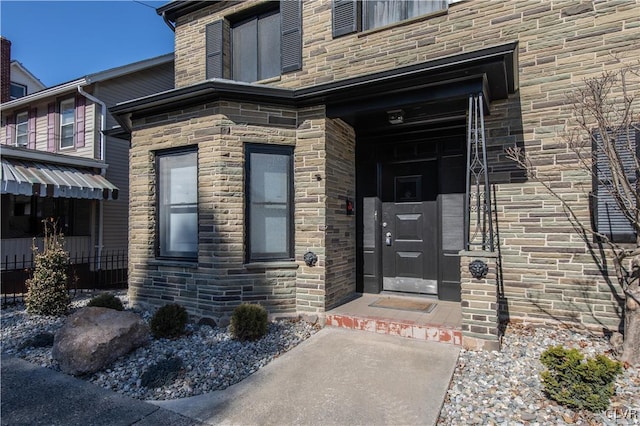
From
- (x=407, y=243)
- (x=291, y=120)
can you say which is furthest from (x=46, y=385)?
(x=407, y=243)

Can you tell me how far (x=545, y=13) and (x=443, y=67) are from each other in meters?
1.76

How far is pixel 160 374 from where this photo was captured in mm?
3375

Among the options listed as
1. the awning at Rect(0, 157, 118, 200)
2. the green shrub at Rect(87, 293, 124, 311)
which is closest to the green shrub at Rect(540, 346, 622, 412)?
the green shrub at Rect(87, 293, 124, 311)

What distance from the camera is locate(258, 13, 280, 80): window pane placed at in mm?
6334

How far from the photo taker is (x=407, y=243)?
5758 millimetres

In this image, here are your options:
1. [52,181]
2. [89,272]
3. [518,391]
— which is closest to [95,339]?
[518,391]

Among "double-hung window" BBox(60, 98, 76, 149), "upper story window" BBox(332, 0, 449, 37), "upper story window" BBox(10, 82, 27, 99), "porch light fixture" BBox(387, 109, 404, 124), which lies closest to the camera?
"porch light fixture" BBox(387, 109, 404, 124)

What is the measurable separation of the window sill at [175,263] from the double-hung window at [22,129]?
10.2 m

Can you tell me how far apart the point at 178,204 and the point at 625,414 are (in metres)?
5.57

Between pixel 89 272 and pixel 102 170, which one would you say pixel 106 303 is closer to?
pixel 89 272

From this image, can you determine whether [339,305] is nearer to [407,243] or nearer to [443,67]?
[407,243]

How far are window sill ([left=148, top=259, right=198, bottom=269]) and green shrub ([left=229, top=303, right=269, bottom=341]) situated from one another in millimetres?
1210

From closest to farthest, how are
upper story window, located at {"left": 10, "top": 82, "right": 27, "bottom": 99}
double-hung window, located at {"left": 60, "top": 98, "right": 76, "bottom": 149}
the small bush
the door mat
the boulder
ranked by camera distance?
the small bush → the boulder → the door mat → double-hung window, located at {"left": 60, "top": 98, "right": 76, "bottom": 149} → upper story window, located at {"left": 10, "top": 82, "right": 27, "bottom": 99}

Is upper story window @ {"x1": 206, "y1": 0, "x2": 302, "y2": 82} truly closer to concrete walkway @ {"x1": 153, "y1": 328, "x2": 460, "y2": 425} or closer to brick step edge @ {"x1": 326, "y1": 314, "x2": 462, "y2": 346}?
brick step edge @ {"x1": 326, "y1": 314, "x2": 462, "y2": 346}
